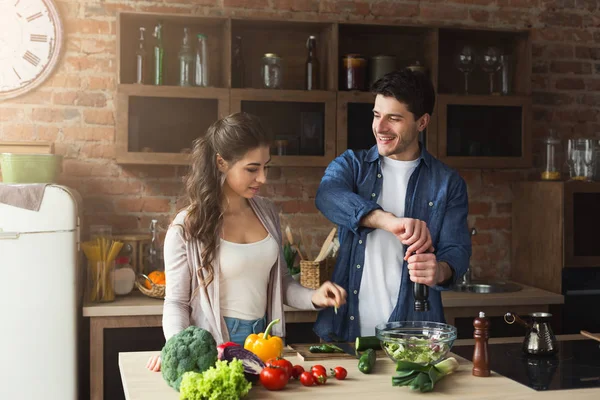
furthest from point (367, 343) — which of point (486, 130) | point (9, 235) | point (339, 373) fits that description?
point (486, 130)

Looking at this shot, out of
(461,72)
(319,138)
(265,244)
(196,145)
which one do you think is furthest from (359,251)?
(461,72)

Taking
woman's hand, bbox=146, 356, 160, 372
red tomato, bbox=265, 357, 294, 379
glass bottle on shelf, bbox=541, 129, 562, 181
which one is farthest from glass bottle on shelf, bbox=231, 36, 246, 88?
red tomato, bbox=265, 357, 294, 379

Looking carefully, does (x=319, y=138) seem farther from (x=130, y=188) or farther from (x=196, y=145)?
(x=196, y=145)

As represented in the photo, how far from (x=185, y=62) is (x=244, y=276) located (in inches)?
65.9

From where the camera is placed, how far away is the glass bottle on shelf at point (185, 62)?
3779 mm

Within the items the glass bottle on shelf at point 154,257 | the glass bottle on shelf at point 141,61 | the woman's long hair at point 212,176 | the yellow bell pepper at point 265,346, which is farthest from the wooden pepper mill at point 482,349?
the glass bottle on shelf at point 141,61

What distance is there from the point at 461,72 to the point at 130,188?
200cm

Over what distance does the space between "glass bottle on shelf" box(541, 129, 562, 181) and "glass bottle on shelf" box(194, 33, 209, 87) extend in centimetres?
197

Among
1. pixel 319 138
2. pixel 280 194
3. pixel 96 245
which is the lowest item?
pixel 96 245

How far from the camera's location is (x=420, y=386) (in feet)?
6.30

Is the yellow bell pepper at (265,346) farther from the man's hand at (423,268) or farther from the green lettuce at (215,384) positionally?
the man's hand at (423,268)

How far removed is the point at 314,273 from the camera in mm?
3408

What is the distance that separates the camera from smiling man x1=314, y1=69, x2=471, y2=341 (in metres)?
2.67

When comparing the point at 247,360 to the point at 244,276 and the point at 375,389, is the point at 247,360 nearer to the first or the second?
the point at 375,389
